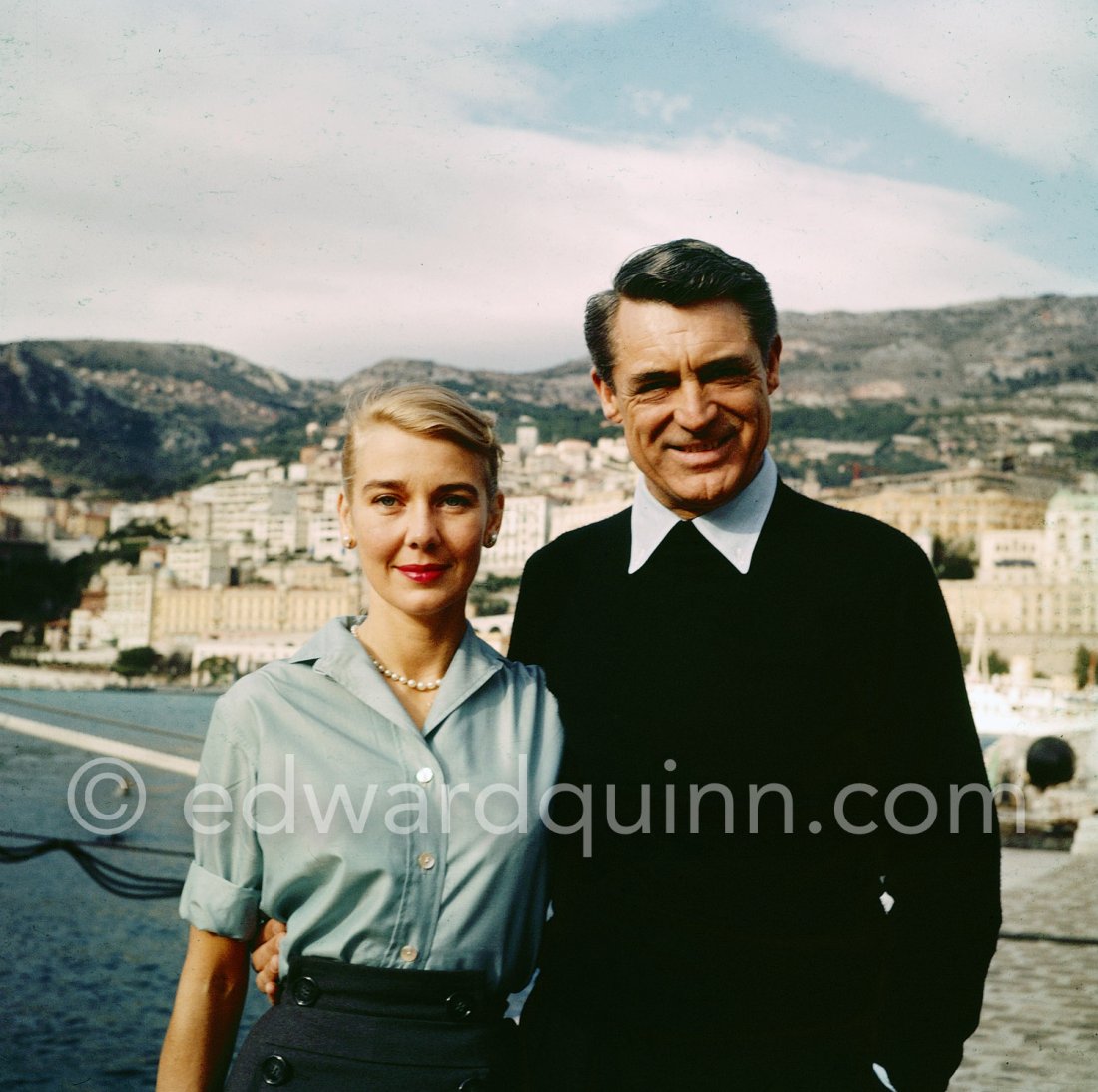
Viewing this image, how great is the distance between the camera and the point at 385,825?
1300 millimetres

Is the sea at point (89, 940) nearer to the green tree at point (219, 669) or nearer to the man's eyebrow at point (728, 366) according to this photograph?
the man's eyebrow at point (728, 366)

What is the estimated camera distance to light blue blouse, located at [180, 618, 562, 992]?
130 cm

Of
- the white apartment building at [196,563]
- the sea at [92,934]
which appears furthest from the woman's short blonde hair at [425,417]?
the white apartment building at [196,563]

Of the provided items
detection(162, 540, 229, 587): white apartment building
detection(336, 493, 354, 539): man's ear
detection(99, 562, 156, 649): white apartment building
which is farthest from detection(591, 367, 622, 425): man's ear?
detection(162, 540, 229, 587): white apartment building

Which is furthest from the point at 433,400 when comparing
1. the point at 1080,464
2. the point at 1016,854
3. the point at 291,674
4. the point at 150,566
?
the point at 1080,464

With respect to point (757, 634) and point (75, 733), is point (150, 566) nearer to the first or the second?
point (75, 733)

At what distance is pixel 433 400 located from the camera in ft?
4.55

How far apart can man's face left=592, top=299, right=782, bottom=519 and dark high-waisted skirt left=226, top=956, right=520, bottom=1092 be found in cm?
65

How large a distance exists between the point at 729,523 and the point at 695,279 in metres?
0.32

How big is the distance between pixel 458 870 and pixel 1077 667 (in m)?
49.1

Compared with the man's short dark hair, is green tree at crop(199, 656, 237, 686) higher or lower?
lower

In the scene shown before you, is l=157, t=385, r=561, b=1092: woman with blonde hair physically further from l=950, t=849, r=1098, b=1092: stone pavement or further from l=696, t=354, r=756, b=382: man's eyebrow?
l=950, t=849, r=1098, b=1092: stone pavement

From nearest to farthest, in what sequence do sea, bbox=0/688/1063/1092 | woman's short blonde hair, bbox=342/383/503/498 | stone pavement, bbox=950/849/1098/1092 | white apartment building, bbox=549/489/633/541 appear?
woman's short blonde hair, bbox=342/383/503/498 → stone pavement, bbox=950/849/1098/1092 → sea, bbox=0/688/1063/1092 → white apartment building, bbox=549/489/633/541

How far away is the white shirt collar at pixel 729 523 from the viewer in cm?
159
